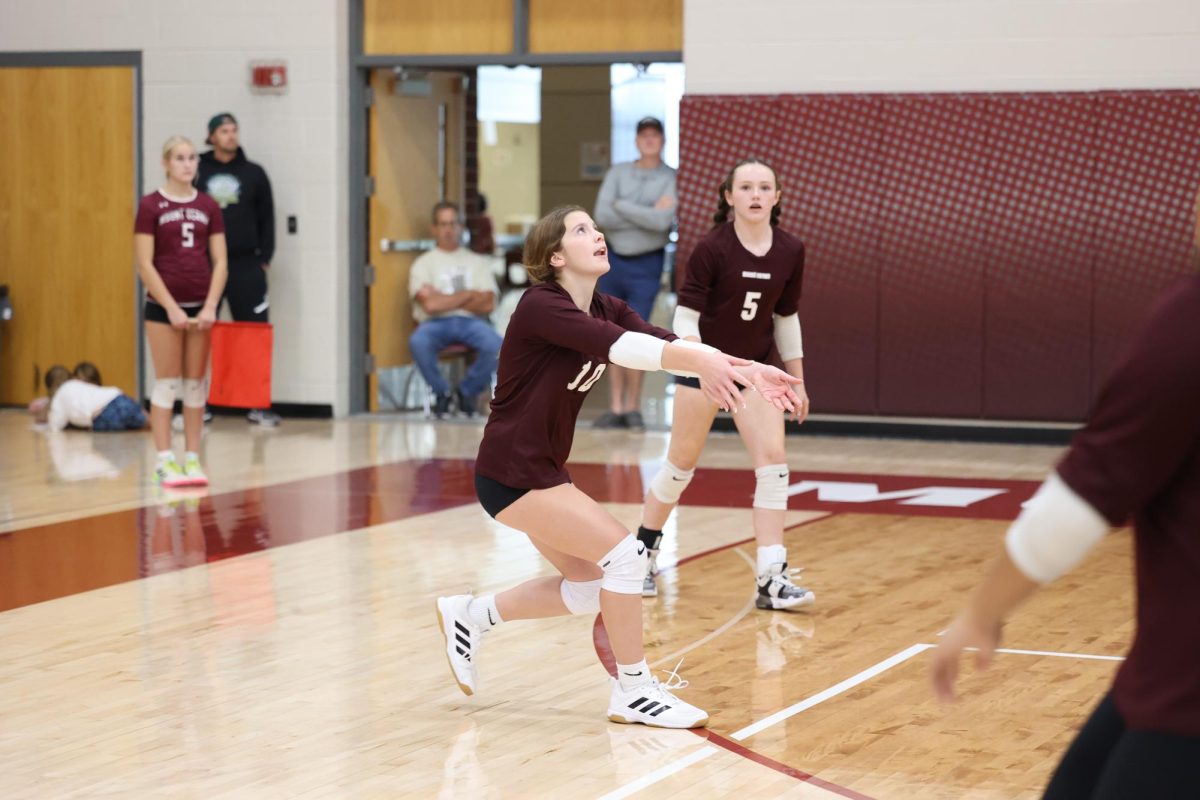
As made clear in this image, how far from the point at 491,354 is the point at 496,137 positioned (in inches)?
260

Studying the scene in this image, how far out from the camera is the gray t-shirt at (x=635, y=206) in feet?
35.1

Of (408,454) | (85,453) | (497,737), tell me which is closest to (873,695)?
(497,737)

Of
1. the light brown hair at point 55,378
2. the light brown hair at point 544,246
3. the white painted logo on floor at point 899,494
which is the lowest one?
the white painted logo on floor at point 899,494

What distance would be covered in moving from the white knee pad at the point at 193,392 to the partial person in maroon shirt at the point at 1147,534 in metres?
6.73

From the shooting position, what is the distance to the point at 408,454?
9797 millimetres

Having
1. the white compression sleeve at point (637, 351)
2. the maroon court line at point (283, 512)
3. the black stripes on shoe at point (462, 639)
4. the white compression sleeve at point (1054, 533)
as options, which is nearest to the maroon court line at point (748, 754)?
the black stripes on shoe at point (462, 639)

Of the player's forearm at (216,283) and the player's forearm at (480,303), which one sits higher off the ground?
the player's forearm at (216,283)

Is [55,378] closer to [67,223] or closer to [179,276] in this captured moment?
[67,223]

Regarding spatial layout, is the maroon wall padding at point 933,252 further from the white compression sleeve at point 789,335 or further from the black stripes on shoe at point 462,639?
the black stripes on shoe at point 462,639

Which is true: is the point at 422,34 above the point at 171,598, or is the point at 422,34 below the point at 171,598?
above

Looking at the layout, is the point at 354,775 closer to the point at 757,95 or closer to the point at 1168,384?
the point at 1168,384

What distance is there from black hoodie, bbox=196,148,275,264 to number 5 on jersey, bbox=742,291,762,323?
6.17m

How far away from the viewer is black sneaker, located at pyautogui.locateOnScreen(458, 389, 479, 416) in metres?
11.4

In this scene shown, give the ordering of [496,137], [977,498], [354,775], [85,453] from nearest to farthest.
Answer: [354,775]
[977,498]
[85,453]
[496,137]
